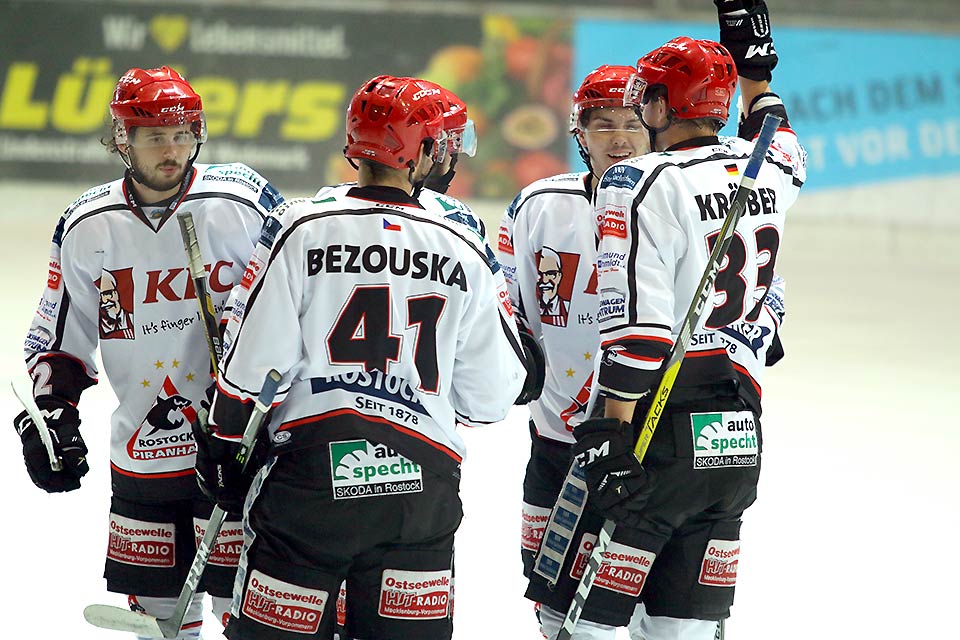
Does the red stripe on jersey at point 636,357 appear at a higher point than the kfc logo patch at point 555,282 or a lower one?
lower

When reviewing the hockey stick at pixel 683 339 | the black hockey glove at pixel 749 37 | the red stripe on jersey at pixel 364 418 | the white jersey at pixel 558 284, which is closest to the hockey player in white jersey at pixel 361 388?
the red stripe on jersey at pixel 364 418

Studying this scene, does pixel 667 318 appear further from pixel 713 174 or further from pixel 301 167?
pixel 301 167

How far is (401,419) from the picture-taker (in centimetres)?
246

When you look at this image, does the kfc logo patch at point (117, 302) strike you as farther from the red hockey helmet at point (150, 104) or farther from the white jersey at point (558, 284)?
the white jersey at point (558, 284)

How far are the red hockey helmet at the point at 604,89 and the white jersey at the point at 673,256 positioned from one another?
0.57 m

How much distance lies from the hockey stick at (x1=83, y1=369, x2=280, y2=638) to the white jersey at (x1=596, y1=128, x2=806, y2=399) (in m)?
0.71

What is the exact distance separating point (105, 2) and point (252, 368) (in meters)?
10.8

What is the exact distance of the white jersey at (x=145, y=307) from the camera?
9.67ft

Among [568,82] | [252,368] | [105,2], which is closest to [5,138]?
[105,2]

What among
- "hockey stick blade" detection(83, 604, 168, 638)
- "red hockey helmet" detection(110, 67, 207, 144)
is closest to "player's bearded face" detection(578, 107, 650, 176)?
"red hockey helmet" detection(110, 67, 207, 144)

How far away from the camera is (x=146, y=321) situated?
2.96 m

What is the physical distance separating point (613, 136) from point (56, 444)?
1591 millimetres

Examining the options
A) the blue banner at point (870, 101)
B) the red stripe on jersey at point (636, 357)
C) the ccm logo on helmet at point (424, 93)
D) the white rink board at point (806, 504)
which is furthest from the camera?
the blue banner at point (870, 101)

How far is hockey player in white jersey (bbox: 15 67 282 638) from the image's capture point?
2.94m
